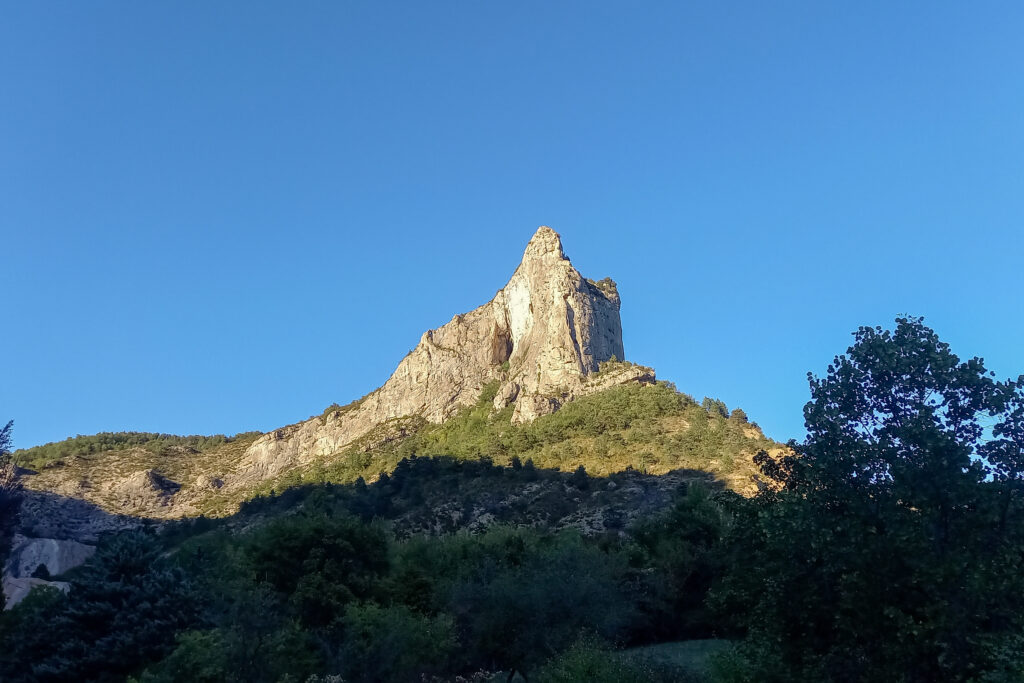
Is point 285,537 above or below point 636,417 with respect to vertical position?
below

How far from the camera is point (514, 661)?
30703mm

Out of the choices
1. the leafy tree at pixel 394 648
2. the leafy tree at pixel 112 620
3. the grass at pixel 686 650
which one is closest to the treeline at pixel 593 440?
the grass at pixel 686 650

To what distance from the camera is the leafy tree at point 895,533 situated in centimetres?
1433

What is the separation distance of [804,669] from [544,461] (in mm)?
71833

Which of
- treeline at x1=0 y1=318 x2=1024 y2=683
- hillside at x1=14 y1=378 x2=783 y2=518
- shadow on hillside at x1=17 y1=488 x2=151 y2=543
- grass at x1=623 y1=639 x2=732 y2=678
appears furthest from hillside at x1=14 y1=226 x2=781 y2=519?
treeline at x1=0 y1=318 x2=1024 y2=683

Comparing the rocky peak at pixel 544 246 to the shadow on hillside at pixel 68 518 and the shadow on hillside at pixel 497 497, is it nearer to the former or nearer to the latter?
Result: the shadow on hillside at pixel 497 497

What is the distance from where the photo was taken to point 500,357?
146500 millimetres

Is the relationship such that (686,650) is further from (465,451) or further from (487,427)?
(487,427)

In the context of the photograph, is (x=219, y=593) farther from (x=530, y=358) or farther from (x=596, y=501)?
(x=530, y=358)

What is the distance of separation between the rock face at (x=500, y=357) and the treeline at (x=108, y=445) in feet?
62.9

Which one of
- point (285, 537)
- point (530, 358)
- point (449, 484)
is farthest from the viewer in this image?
point (530, 358)

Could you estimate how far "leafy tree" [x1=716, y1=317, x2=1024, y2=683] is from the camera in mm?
14328

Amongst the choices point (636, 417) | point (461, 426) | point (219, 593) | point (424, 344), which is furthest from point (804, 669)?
point (424, 344)

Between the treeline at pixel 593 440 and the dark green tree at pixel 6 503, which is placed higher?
the treeline at pixel 593 440
